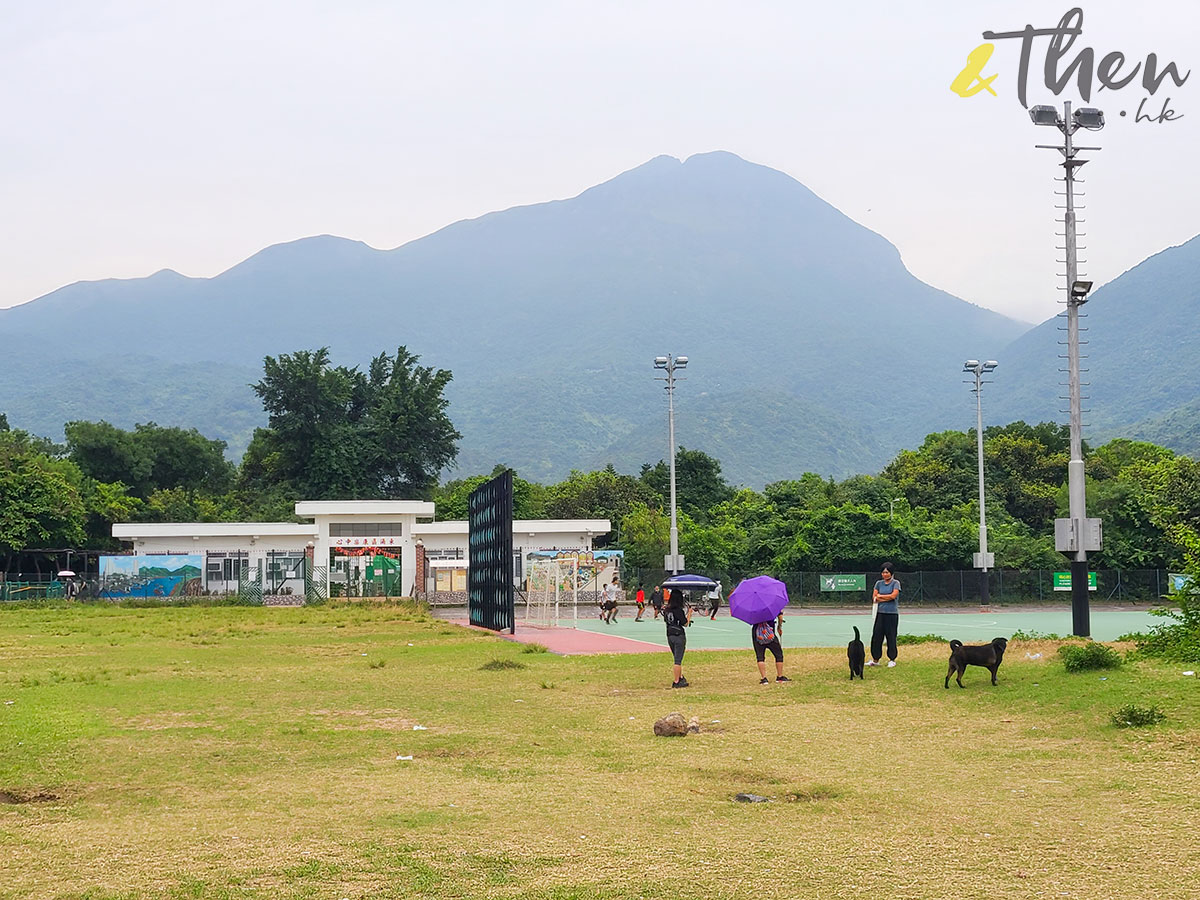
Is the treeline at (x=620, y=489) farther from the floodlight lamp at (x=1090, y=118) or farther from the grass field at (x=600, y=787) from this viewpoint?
the grass field at (x=600, y=787)

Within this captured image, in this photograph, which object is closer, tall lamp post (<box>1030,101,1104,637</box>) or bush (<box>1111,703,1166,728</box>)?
bush (<box>1111,703,1166,728</box>)

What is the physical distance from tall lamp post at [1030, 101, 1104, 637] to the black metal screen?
14.0 metres

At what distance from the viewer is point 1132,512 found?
185 ft

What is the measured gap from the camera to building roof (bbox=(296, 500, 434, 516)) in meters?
61.5

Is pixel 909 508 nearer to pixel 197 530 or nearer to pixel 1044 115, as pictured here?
pixel 197 530

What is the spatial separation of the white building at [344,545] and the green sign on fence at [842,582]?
37.5ft

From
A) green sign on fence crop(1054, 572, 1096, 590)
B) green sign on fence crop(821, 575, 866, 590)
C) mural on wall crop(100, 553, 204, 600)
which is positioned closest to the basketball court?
green sign on fence crop(1054, 572, 1096, 590)

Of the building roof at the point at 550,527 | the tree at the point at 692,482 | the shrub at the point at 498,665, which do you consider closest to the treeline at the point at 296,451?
the tree at the point at 692,482

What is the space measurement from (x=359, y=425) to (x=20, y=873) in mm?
79791

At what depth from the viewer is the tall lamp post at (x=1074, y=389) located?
23.0m

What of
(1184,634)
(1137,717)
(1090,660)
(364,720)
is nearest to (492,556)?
(364,720)

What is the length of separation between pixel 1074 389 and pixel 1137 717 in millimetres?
13479

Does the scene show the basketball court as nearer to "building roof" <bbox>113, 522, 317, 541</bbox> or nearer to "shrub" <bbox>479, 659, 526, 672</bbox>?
"shrub" <bbox>479, 659, 526, 672</bbox>

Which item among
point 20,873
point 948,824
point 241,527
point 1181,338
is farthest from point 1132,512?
point 1181,338
